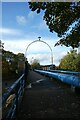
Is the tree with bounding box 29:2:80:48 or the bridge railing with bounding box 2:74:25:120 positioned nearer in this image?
the bridge railing with bounding box 2:74:25:120

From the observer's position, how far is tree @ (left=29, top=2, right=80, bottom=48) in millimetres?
9500

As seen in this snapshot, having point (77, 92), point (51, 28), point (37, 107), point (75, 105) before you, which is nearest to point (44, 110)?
point (37, 107)

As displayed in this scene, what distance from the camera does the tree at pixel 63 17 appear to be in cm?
950

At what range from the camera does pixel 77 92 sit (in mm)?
13188

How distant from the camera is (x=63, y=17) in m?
10.1

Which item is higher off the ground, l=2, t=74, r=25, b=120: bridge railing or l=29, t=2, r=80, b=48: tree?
l=29, t=2, r=80, b=48: tree

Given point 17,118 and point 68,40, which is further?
point 68,40

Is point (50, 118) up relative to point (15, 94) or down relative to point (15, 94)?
down

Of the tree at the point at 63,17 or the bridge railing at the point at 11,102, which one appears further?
the tree at the point at 63,17

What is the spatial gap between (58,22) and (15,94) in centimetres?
357

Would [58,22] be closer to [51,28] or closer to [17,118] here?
[51,28]

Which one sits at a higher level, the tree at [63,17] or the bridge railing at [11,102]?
the tree at [63,17]

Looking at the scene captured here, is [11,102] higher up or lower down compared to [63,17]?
lower down

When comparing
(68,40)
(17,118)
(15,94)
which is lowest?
(17,118)
